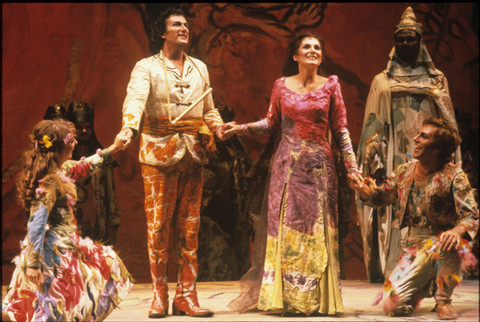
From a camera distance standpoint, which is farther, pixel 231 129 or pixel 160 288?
pixel 231 129

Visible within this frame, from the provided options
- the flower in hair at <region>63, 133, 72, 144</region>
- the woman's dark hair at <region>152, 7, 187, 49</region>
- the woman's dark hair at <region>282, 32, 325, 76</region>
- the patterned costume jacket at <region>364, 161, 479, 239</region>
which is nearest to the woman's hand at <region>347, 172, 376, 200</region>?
the patterned costume jacket at <region>364, 161, 479, 239</region>

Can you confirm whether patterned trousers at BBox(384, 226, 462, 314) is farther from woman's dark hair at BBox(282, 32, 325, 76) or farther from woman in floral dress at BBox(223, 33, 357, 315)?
woman's dark hair at BBox(282, 32, 325, 76)

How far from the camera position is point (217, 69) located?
7289 millimetres

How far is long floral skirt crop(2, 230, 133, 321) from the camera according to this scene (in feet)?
10.9

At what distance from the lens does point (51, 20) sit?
690 cm

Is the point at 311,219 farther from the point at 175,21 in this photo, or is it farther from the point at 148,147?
the point at 175,21

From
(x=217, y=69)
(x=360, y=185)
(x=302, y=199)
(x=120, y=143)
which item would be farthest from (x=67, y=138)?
(x=217, y=69)

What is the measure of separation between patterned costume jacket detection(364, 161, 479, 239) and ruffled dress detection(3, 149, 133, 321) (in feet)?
6.10

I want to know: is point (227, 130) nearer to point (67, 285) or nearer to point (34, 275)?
point (67, 285)

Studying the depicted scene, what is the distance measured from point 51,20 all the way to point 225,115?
2.21m

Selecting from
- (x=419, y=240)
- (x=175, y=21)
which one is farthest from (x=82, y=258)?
(x=419, y=240)

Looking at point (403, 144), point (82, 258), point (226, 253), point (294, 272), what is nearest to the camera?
point (82, 258)

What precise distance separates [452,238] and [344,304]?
1083mm

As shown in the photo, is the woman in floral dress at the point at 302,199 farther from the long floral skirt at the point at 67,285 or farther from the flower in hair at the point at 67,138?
the flower in hair at the point at 67,138
